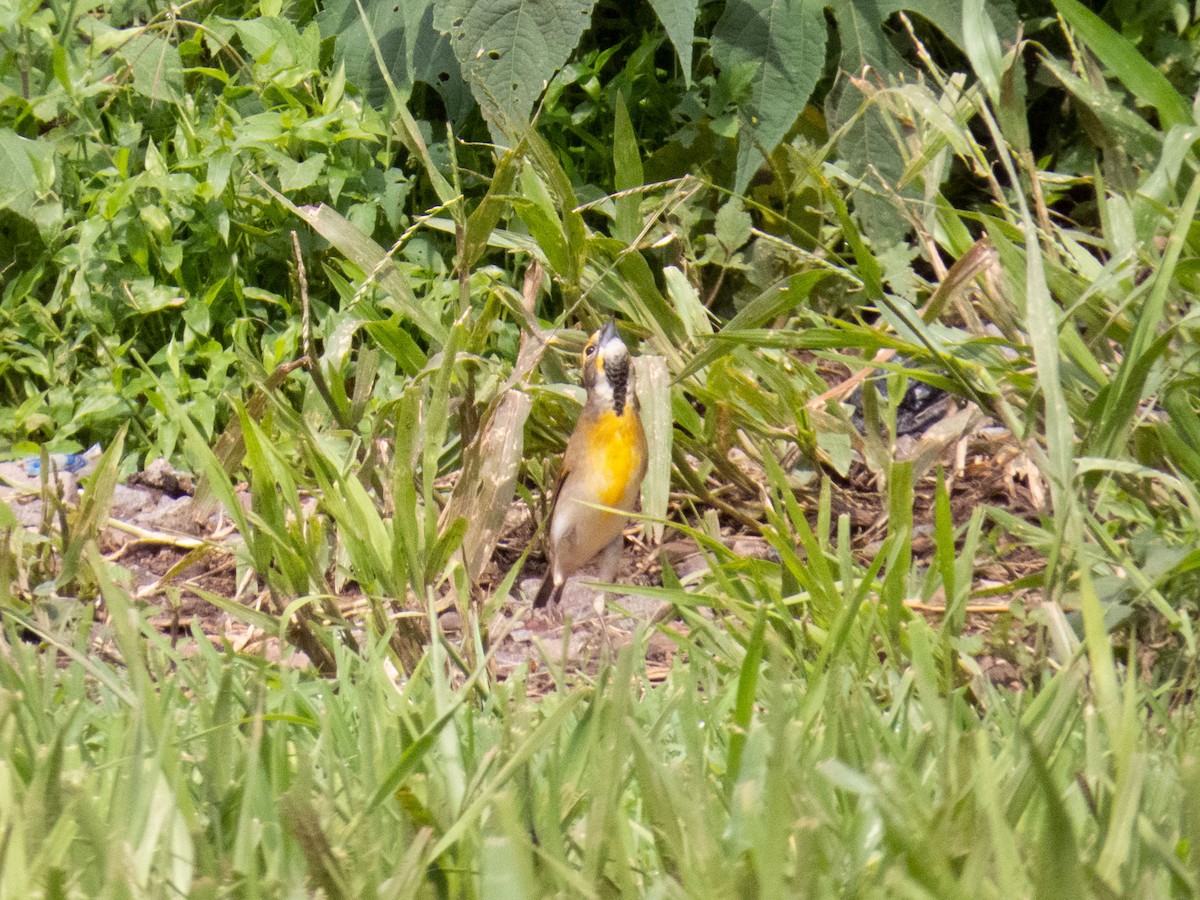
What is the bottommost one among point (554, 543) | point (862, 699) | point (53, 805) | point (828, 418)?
point (554, 543)

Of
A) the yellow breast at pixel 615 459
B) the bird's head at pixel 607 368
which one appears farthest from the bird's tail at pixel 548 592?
the bird's head at pixel 607 368

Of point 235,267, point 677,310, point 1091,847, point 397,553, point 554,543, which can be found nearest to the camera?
point 1091,847

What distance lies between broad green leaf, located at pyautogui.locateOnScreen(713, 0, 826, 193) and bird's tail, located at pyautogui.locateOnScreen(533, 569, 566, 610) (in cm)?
126

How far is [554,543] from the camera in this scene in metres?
3.75

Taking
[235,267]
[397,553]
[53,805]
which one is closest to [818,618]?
[397,553]

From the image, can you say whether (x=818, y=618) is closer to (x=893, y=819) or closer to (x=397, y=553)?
A: (x=397, y=553)

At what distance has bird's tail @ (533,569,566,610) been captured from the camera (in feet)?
12.5

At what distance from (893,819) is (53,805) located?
34.0 inches

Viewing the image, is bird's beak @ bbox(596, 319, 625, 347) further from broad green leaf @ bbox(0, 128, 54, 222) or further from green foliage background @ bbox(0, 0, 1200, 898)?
broad green leaf @ bbox(0, 128, 54, 222)

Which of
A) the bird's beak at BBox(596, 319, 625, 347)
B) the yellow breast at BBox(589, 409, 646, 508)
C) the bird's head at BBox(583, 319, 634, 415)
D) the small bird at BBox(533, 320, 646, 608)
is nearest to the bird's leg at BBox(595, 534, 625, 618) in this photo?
the small bird at BBox(533, 320, 646, 608)

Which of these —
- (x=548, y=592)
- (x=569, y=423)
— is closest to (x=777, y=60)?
(x=569, y=423)

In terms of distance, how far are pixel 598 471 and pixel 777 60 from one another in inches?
52.9

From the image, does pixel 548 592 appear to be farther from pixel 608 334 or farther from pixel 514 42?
pixel 514 42

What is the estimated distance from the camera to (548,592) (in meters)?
3.88
